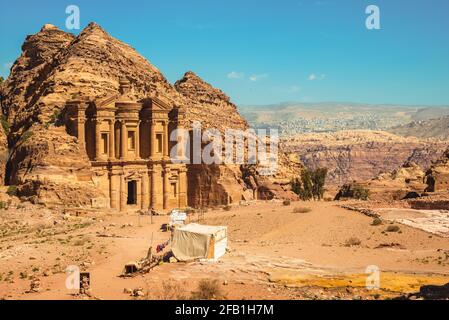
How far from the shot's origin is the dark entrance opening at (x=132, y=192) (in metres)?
47.5

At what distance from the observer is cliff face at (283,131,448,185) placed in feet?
452

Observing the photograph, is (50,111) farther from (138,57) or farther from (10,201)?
(138,57)

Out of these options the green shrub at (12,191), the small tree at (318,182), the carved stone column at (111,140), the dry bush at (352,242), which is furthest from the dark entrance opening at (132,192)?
the dry bush at (352,242)

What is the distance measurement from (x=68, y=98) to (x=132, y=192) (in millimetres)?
9517

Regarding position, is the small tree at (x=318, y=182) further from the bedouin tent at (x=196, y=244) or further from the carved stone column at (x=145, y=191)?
the bedouin tent at (x=196, y=244)

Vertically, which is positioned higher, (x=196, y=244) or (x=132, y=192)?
(x=132, y=192)

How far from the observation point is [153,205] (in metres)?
47.7

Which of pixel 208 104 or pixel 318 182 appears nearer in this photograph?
pixel 318 182

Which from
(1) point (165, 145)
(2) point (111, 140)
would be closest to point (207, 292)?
(2) point (111, 140)

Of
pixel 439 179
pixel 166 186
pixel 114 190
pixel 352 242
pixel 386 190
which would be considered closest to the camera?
pixel 352 242

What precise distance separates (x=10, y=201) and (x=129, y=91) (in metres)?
15.7

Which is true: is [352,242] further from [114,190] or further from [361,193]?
[361,193]

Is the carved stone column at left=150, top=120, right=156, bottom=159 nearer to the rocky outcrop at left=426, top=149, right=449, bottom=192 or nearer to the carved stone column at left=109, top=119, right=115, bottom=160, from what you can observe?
the carved stone column at left=109, top=119, right=115, bottom=160

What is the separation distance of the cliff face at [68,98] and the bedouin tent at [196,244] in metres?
16.4
